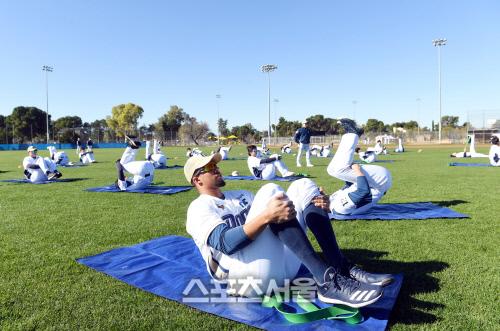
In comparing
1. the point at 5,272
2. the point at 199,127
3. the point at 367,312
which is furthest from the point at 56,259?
the point at 199,127

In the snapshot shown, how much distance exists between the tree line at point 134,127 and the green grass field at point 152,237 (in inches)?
2985

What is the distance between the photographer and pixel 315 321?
3250mm

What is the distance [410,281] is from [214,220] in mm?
2268

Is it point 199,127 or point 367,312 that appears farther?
point 199,127

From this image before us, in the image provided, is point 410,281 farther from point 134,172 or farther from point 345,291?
point 134,172

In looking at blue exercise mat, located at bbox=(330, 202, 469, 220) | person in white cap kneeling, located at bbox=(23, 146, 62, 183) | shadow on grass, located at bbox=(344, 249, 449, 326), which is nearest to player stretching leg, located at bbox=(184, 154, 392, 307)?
shadow on grass, located at bbox=(344, 249, 449, 326)

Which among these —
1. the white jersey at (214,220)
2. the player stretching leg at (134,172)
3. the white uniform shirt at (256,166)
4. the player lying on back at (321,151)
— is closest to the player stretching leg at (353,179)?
the white jersey at (214,220)

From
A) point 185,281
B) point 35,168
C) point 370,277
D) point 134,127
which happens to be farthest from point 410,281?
point 134,127

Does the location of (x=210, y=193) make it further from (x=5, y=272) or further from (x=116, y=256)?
(x=5, y=272)

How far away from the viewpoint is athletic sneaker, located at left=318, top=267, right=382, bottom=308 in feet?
10.3

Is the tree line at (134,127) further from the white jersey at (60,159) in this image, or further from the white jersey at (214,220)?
the white jersey at (214,220)

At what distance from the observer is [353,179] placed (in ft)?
24.2

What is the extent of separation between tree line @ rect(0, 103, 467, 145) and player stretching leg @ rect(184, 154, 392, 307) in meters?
80.1

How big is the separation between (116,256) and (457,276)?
4.10 metres
